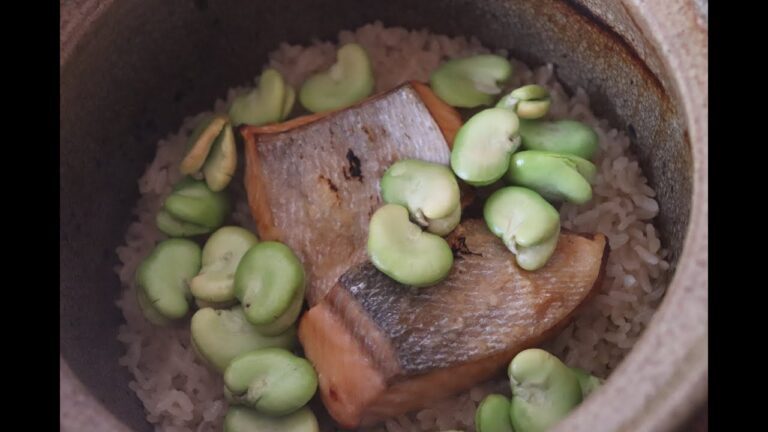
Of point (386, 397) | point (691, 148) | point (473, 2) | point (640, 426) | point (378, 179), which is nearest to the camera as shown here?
point (640, 426)

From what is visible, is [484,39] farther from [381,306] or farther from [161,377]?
[161,377]

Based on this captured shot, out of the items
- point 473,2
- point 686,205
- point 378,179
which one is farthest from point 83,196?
point 686,205

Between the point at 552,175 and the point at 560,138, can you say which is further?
the point at 560,138

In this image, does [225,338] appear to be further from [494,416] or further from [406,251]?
[494,416]

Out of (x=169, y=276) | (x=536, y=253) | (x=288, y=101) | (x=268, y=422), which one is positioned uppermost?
(x=288, y=101)

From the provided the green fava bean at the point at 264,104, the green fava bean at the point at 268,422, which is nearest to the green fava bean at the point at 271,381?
the green fava bean at the point at 268,422

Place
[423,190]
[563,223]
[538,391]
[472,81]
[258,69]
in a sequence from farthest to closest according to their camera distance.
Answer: [258,69]
[472,81]
[563,223]
[423,190]
[538,391]

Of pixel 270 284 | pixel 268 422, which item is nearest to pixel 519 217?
pixel 270 284

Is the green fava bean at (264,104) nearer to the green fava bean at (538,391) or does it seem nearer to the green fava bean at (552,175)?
the green fava bean at (552,175)
